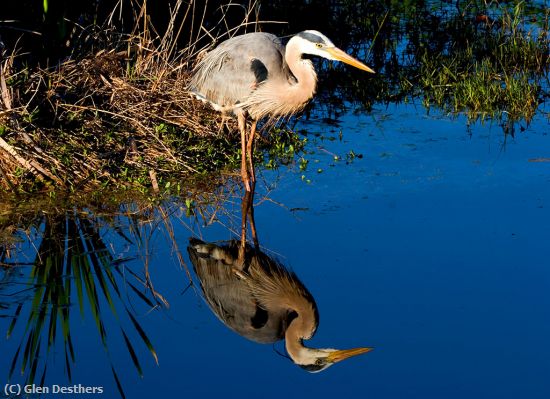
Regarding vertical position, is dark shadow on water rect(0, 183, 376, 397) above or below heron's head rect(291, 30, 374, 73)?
below

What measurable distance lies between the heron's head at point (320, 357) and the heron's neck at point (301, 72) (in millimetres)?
2693

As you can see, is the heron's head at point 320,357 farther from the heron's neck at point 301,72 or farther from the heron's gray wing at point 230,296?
the heron's neck at point 301,72

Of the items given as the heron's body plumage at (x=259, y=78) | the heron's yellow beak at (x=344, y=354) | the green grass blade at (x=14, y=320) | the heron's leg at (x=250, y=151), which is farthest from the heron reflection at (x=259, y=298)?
the heron's body plumage at (x=259, y=78)

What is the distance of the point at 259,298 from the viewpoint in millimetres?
5359

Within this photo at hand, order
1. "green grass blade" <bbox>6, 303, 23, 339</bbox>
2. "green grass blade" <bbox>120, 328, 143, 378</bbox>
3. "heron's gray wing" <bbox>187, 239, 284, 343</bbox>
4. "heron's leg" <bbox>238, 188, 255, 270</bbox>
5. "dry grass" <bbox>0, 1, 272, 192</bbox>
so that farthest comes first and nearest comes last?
"dry grass" <bbox>0, 1, 272, 192</bbox> < "heron's leg" <bbox>238, 188, 255, 270</bbox> < "heron's gray wing" <bbox>187, 239, 284, 343</bbox> < "green grass blade" <bbox>6, 303, 23, 339</bbox> < "green grass blade" <bbox>120, 328, 143, 378</bbox>

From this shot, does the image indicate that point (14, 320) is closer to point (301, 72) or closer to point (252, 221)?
point (252, 221)

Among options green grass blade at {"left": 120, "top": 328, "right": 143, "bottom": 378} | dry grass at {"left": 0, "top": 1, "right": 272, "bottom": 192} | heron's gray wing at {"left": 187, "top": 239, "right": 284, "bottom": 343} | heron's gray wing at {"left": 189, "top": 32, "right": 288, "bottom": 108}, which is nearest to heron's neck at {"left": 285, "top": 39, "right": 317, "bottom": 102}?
heron's gray wing at {"left": 189, "top": 32, "right": 288, "bottom": 108}

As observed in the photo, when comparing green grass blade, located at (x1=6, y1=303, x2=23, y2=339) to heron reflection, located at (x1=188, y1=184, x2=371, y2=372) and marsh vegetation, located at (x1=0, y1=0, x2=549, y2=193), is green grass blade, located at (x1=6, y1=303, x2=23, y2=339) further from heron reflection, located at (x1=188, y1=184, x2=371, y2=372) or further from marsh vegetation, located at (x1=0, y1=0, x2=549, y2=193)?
marsh vegetation, located at (x1=0, y1=0, x2=549, y2=193)

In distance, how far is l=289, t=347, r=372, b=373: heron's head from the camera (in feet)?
14.8

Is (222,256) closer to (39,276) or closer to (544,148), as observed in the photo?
(39,276)

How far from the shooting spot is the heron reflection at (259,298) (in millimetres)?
4699

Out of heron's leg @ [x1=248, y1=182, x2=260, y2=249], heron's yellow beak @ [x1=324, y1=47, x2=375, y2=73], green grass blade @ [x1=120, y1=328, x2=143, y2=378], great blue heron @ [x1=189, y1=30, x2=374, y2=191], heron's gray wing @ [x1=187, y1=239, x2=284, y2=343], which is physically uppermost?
heron's yellow beak @ [x1=324, y1=47, x2=375, y2=73]

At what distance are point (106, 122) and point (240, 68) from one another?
1176mm

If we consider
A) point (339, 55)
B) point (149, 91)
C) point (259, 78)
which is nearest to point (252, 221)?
point (259, 78)
